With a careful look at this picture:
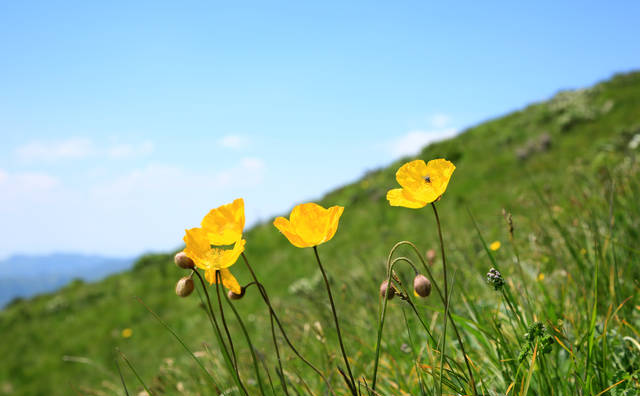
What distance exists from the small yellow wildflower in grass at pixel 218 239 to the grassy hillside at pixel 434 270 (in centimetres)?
96

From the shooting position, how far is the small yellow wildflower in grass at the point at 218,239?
1.01 meters

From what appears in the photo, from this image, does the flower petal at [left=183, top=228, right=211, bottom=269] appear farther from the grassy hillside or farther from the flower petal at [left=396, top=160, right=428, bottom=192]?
the grassy hillside

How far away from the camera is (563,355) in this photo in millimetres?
1643

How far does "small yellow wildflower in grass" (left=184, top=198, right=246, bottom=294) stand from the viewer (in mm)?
1008

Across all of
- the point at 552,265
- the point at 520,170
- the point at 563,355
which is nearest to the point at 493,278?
the point at 563,355

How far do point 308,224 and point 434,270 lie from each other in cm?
302

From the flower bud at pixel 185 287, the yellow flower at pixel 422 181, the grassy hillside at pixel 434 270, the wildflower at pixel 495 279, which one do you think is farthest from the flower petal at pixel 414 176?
the grassy hillside at pixel 434 270

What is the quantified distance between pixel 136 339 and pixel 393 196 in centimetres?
821

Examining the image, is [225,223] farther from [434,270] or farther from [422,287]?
[434,270]

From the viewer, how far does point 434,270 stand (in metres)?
3.77

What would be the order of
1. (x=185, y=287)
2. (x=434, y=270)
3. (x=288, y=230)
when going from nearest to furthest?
(x=288, y=230)
(x=185, y=287)
(x=434, y=270)

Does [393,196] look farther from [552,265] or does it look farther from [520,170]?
[520,170]

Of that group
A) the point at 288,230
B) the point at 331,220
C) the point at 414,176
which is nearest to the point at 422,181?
the point at 414,176

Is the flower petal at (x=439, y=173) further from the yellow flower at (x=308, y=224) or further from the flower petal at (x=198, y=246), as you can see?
the flower petal at (x=198, y=246)
